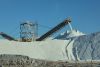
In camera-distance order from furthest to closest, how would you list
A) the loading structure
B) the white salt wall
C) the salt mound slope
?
the loading structure
the salt mound slope
the white salt wall

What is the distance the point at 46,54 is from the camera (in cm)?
3756

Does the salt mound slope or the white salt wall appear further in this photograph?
the salt mound slope

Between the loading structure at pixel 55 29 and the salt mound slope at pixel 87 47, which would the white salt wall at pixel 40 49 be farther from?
the loading structure at pixel 55 29

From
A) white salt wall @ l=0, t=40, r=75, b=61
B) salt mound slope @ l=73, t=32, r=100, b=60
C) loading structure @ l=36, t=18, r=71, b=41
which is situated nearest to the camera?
white salt wall @ l=0, t=40, r=75, b=61

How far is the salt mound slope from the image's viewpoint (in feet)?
122

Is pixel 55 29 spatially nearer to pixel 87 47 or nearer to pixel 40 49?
pixel 40 49

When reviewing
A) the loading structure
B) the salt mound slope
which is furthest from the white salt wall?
the loading structure

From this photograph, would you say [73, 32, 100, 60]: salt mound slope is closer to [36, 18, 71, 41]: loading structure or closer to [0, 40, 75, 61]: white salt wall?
[0, 40, 75, 61]: white salt wall

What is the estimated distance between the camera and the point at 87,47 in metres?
38.2

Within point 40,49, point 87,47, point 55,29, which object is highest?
point 55,29

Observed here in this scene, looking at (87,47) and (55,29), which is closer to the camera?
(87,47)

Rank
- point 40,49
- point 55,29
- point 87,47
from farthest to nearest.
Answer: point 55,29 → point 87,47 → point 40,49

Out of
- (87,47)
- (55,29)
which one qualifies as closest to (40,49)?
(55,29)

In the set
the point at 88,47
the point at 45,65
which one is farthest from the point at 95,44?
the point at 45,65
